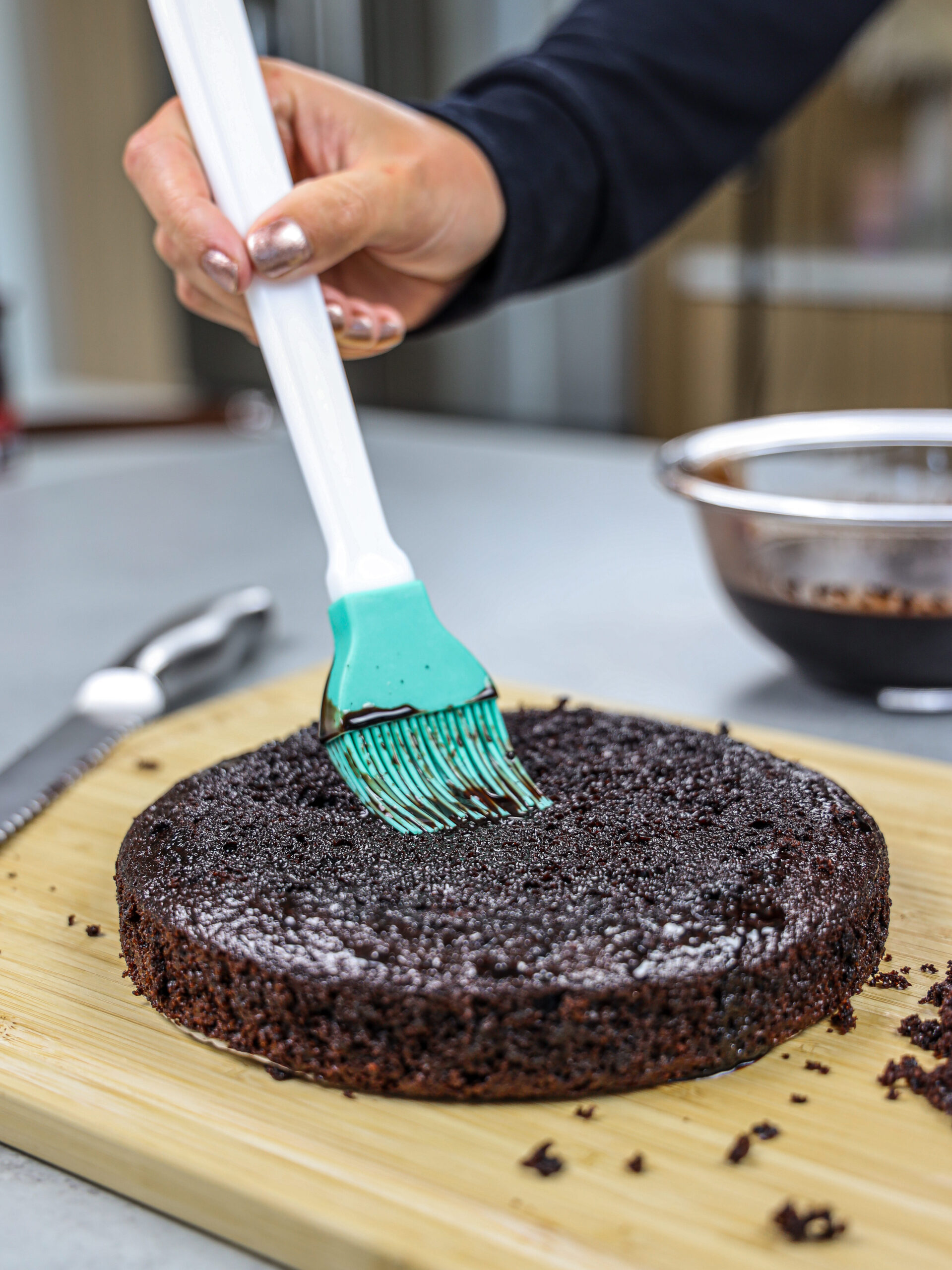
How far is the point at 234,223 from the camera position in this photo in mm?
894

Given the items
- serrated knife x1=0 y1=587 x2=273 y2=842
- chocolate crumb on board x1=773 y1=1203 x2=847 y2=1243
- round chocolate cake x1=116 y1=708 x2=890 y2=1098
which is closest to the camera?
chocolate crumb on board x1=773 y1=1203 x2=847 y2=1243

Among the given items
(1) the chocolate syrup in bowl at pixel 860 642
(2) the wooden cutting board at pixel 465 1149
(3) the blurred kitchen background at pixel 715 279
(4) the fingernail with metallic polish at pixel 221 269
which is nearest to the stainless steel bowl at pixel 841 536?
(1) the chocolate syrup in bowl at pixel 860 642

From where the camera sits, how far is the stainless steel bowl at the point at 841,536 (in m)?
1.13

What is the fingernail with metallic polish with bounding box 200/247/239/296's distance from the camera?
2.83 feet

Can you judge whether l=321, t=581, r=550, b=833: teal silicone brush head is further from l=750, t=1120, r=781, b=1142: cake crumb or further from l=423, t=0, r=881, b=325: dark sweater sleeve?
l=423, t=0, r=881, b=325: dark sweater sleeve

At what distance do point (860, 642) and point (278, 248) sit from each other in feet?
2.09

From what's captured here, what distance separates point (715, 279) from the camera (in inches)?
161

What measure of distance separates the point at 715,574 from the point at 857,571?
0.14m

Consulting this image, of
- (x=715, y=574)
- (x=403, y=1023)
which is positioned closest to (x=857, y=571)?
(x=715, y=574)

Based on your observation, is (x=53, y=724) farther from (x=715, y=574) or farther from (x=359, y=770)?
(x=715, y=574)

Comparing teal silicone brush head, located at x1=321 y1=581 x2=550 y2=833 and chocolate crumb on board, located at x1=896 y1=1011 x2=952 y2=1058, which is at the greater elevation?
teal silicone brush head, located at x1=321 y1=581 x2=550 y2=833

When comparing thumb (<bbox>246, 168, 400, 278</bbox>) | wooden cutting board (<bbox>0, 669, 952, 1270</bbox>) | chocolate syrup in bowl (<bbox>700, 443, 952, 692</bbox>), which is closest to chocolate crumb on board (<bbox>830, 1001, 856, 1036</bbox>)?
wooden cutting board (<bbox>0, 669, 952, 1270</bbox>)

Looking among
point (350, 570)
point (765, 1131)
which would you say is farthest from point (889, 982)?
point (350, 570)

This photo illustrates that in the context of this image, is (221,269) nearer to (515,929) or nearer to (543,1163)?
(515,929)
